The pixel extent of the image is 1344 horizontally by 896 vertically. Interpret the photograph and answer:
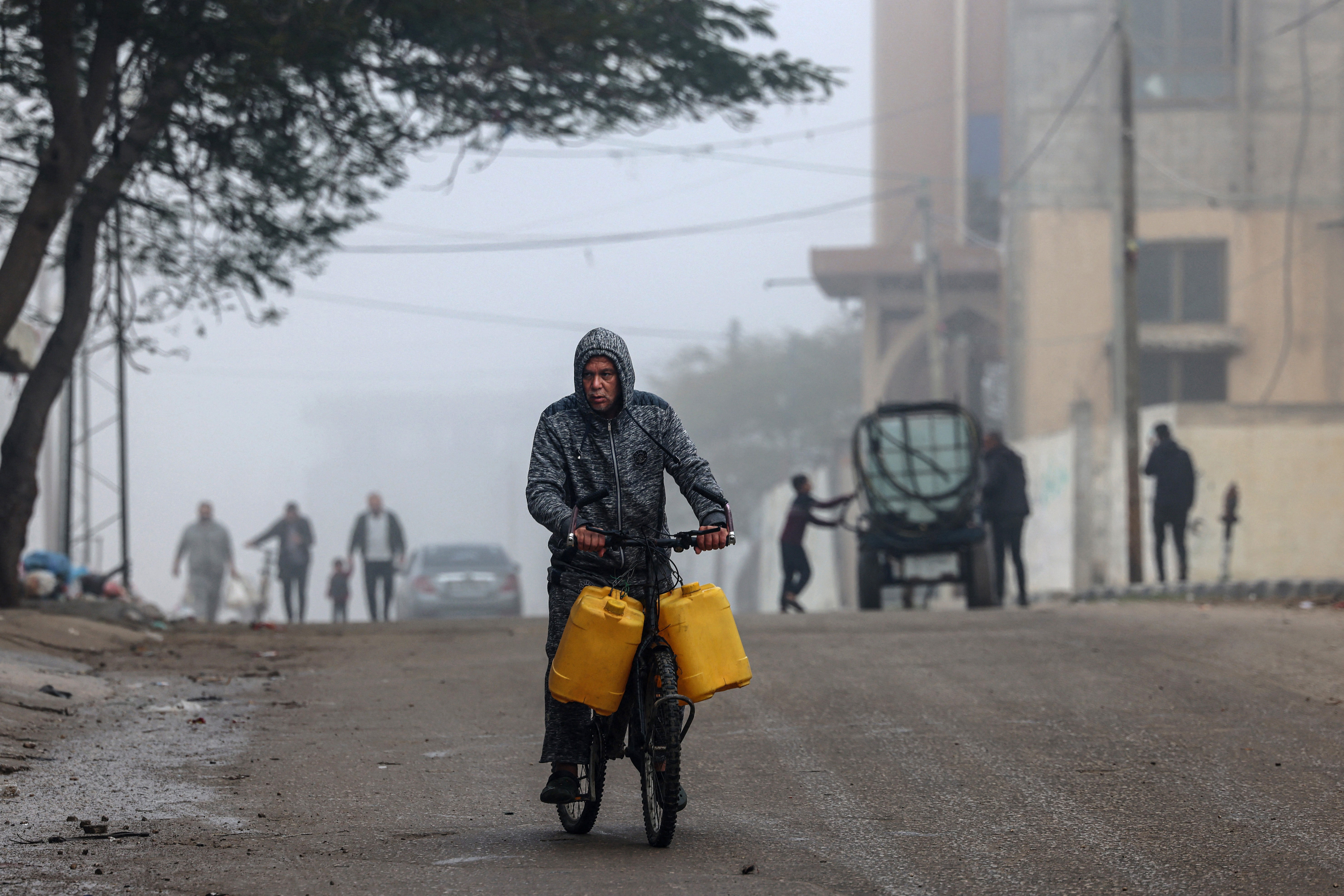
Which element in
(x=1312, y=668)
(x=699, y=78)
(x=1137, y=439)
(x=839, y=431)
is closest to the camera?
(x=1312, y=668)

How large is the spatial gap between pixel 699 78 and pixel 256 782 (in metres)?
11.3

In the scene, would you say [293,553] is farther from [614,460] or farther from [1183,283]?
[1183,283]

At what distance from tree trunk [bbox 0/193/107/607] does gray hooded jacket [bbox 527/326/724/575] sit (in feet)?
35.2

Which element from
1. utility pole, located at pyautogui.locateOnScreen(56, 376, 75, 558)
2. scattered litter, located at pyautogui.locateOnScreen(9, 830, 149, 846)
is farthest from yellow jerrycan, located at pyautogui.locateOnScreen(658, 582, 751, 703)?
utility pole, located at pyautogui.locateOnScreen(56, 376, 75, 558)

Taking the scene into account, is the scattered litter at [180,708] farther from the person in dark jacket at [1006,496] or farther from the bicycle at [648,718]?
the person in dark jacket at [1006,496]

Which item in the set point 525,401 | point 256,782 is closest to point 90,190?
point 256,782

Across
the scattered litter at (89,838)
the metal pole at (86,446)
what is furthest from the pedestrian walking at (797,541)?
the scattered litter at (89,838)

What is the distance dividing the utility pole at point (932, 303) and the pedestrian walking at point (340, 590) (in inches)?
467

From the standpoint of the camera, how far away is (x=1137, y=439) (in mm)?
22641

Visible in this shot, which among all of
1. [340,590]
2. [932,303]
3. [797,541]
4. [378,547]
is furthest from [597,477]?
[932,303]

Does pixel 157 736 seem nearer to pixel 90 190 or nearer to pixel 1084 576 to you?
pixel 90 190

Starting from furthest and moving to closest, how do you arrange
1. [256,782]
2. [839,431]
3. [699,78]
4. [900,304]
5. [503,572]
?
[839,431] < [900,304] < [503,572] < [699,78] < [256,782]

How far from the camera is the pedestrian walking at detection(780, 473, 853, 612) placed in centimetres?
1933

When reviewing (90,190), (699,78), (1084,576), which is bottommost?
(1084,576)
